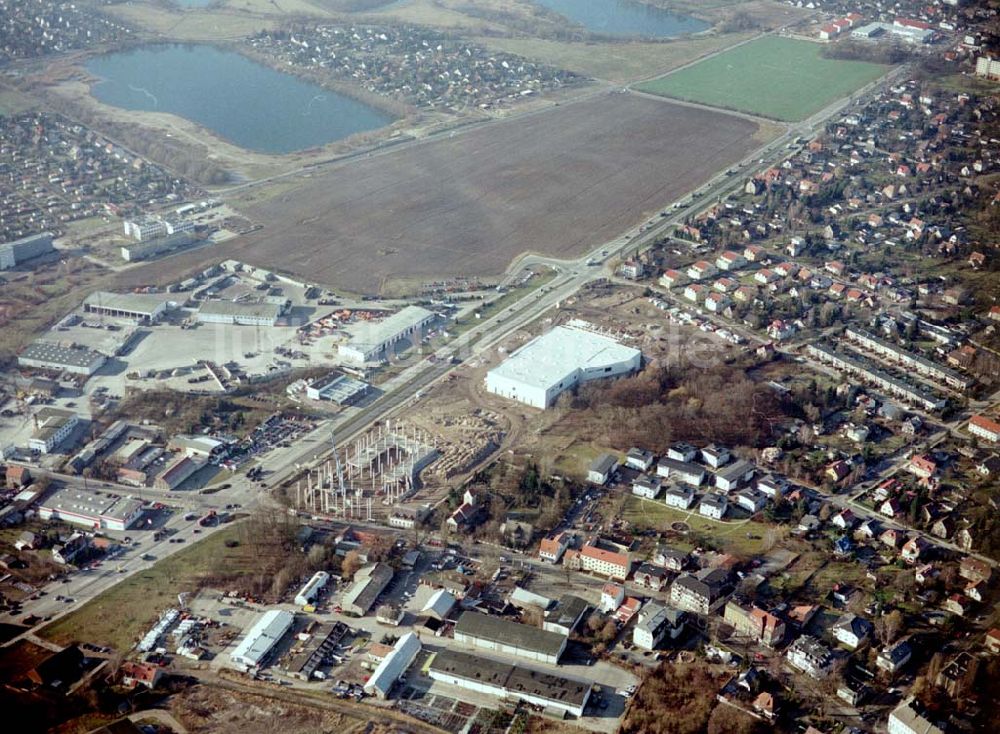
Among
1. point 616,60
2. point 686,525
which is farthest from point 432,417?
point 616,60

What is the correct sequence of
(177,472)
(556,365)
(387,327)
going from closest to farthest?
1. (177,472)
2. (556,365)
3. (387,327)

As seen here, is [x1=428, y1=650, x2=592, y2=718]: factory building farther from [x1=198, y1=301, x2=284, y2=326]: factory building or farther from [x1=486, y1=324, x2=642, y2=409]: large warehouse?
[x1=198, y1=301, x2=284, y2=326]: factory building

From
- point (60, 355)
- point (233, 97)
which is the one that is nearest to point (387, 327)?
point (60, 355)

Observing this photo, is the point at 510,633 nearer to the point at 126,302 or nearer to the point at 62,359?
the point at 62,359

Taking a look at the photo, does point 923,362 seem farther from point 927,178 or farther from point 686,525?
point 927,178

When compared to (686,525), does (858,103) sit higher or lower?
higher

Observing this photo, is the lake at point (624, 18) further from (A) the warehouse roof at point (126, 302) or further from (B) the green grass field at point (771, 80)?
(A) the warehouse roof at point (126, 302)

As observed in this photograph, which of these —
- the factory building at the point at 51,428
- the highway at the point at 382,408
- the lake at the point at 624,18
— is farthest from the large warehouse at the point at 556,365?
the lake at the point at 624,18
